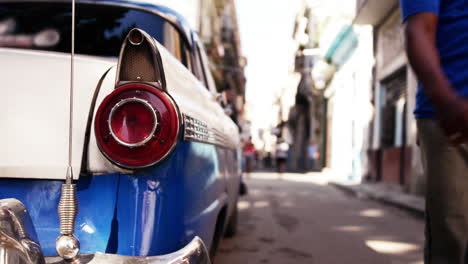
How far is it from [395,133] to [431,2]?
10.8 metres

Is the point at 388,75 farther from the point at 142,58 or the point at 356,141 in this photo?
the point at 142,58

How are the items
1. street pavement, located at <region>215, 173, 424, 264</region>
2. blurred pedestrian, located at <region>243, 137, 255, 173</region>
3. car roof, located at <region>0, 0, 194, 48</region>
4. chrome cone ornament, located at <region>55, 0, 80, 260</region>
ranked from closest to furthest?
chrome cone ornament, located at <region>55, 0, 80, 260</region> → car roof, located at <region>0, 0, 194, 48</region> → street pavement, located at <region>215, 173, 424, 264</region> → blurred pedestrian, located at <region>243, 137, 255, 173</region>

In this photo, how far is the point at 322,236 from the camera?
189 inches

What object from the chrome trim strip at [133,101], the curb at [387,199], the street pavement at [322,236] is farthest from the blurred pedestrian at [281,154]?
the chrome trim strip at [133,101]

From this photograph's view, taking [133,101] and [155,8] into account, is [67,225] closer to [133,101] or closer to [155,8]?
[133,101]

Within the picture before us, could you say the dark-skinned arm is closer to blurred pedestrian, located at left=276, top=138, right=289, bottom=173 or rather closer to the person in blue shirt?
the person in blue shirt

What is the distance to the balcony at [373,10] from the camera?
11.3 meters

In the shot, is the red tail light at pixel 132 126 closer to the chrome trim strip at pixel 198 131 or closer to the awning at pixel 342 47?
the chrome trim strip at pixel 198 131

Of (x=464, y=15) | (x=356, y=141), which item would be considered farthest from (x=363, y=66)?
(x=464, y=15)

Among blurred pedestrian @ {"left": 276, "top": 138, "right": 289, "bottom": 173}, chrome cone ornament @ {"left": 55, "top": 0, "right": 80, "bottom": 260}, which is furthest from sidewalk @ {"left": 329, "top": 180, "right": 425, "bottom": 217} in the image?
blurred pedestrian @ {"left": 276, "top": 138, "right": 289, "bottom": 173}

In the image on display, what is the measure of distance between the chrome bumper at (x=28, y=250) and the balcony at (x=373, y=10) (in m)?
10.8

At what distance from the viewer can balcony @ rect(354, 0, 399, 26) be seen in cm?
1134

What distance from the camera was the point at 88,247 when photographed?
148cm

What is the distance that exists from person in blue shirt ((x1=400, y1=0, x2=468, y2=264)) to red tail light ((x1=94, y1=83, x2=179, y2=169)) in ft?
2.73
